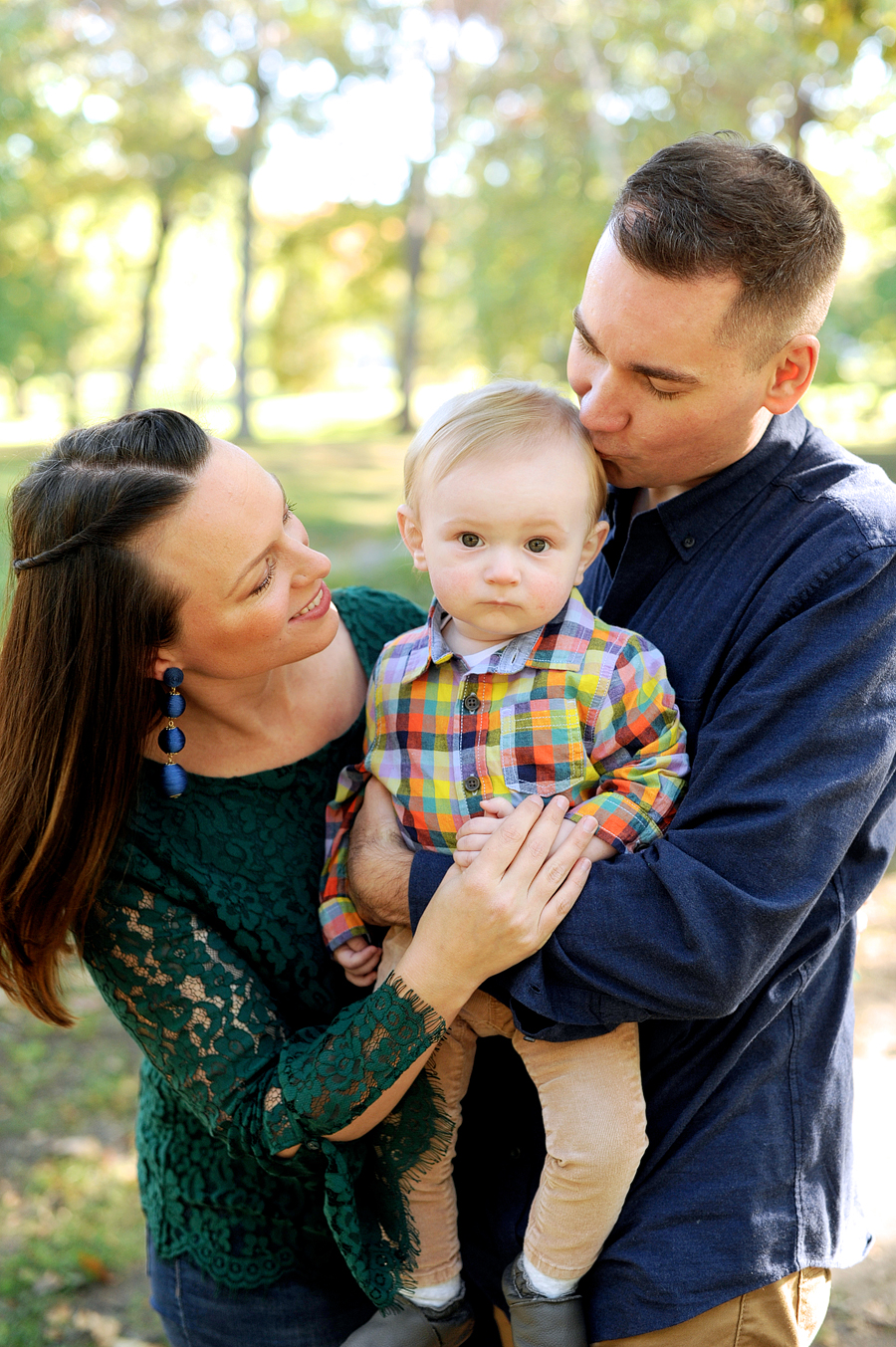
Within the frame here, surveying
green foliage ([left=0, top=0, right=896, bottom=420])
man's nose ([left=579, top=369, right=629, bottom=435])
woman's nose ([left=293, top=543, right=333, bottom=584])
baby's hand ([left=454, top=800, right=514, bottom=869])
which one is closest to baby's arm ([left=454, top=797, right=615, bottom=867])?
baby's hand ([left=454, top=800, right=514, bottom=869])

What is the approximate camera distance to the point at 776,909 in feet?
5.53

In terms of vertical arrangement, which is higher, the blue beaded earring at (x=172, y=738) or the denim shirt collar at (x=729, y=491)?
the denim shirt collar at (x=729, y=491)

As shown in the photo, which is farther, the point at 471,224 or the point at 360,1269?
the point at 471,224

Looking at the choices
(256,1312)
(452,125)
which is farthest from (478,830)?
(452,125)

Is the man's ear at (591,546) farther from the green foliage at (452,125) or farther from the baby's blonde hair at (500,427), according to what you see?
the green foliage at (452,125)

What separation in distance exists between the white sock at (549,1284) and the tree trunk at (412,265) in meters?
23.5

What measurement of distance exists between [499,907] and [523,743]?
313 millimetres

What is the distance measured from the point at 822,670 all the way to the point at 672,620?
366 millimetres

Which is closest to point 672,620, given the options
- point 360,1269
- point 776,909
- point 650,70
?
point 776,909

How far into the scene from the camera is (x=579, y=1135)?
1.87 metres

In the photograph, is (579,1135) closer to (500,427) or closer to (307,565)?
(307,565)

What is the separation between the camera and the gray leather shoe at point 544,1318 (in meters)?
1.93

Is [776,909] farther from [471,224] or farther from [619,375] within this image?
[471,224]

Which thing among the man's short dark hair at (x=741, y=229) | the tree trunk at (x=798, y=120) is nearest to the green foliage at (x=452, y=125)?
the tree trunk at (x=798, y=120)
